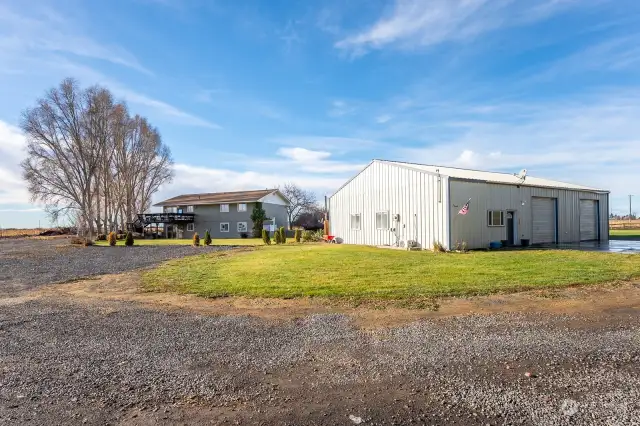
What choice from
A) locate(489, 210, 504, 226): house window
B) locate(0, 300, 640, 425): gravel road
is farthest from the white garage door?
locate(0, 300, 640, 425): gravel road

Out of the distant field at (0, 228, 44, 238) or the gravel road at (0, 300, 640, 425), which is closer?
the gravel road at (0, 300, 640, 425)

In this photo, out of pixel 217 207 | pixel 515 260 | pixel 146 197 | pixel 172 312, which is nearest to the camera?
pixel 172 312

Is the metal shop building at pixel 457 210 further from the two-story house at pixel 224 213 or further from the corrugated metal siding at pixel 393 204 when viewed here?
the two-story house at pixel 224 213

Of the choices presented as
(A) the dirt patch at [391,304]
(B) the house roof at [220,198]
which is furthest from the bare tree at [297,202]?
(A) the dirt patch at [391,304]

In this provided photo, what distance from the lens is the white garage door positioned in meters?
25.9

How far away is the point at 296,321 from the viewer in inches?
258

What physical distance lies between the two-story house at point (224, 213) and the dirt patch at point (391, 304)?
116 ft

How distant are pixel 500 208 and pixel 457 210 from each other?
3.74 metres

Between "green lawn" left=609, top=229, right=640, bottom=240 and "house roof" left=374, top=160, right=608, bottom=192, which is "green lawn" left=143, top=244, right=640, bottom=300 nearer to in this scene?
"house roof" left=374, top=160, right=608, bottom=192

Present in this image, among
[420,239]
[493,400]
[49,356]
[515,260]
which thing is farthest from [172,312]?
[420,239]

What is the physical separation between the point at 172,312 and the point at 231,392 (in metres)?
4.08

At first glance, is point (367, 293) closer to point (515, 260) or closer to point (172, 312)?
point (172, 312)

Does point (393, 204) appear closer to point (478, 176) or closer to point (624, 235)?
point (478, 176)

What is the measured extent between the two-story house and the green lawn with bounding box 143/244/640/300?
30146 mm
